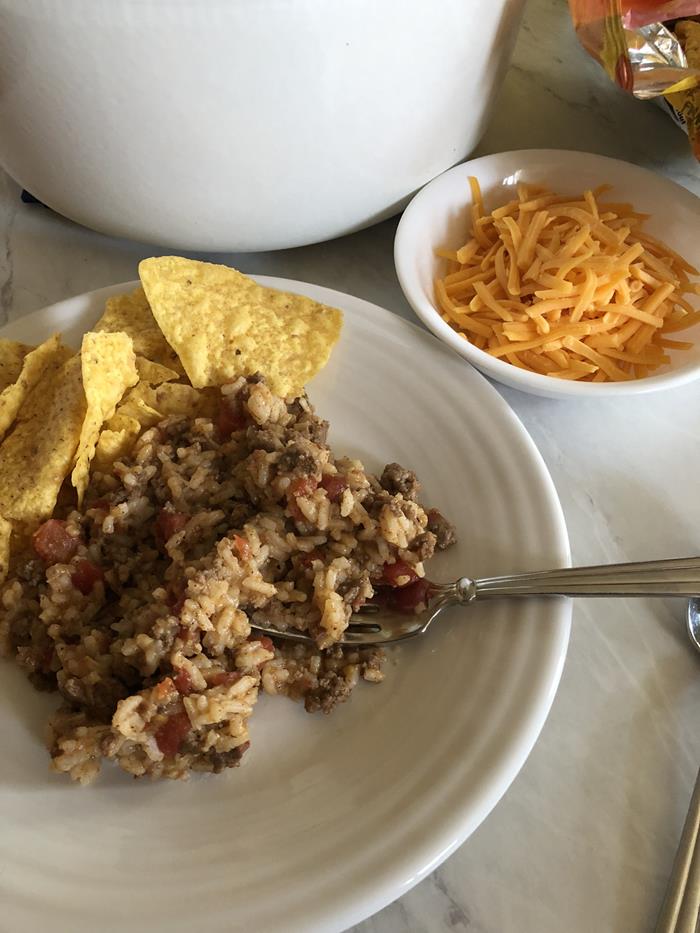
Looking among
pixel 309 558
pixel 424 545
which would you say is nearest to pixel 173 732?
pixel 309 558

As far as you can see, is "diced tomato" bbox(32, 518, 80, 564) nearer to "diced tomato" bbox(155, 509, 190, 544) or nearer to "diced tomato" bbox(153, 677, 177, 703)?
"diced tomato" bbox(155, 509, 190, 544)

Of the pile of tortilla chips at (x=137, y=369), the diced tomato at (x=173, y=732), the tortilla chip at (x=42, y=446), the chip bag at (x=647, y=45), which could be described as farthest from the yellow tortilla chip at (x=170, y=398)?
the chip bag at (x=647, y=45)

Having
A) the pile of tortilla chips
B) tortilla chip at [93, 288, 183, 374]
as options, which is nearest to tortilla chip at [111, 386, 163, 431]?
the pile of tortilla chips

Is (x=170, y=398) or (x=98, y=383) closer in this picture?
(x=98, y=383)

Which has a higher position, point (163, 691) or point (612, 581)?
point (612, 581)

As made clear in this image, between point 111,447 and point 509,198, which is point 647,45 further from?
point 111,447

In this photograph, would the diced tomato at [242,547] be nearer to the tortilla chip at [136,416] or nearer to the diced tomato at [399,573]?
the diced tomato at [399,573]
